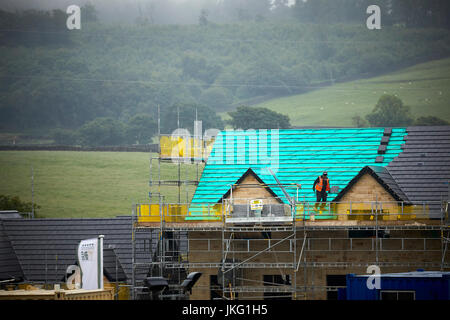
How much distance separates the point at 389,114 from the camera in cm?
12156

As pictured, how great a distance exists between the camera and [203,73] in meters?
146

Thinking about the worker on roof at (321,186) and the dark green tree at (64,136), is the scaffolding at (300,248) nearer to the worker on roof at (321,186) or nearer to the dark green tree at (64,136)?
the worker on roof at (321,186)

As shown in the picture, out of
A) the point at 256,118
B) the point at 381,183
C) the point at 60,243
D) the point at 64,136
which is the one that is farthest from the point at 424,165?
the point at 64,136

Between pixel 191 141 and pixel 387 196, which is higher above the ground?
pixel 191 141

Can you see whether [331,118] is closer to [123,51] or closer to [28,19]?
[123,51]

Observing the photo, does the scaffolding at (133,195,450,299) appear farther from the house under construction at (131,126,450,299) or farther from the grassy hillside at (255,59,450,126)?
the grassy hillside at (255,59,450,126)

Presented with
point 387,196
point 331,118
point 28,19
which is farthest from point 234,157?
point 28,19

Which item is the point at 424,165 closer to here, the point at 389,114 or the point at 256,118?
the point at 256,118

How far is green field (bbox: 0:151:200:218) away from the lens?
343 feet

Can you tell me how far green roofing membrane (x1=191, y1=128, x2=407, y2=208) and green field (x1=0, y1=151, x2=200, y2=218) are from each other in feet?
208

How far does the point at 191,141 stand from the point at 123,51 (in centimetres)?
11524

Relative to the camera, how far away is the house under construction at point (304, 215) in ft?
107

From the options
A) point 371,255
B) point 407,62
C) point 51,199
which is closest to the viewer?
point 371,255

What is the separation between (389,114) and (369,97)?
1314 cm
